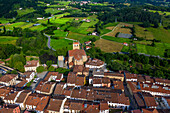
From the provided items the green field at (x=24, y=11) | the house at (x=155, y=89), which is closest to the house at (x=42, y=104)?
the house at (x=155, y=89)

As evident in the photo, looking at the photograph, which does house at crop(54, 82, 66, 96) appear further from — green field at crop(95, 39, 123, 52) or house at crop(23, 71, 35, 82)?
green field at crop(95, 39, 123, 52)

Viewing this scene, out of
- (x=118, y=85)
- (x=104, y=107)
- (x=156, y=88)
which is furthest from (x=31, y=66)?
(x=156, y=88)

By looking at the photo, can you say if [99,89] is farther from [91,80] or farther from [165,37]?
[165,37]

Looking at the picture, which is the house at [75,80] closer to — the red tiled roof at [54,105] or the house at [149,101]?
the red tiled roof at [54,105]

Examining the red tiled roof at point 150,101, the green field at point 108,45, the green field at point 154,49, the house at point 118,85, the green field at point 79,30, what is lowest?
the green field at point 108,45

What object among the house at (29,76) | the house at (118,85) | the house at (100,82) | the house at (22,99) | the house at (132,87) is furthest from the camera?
the house at (29,76)

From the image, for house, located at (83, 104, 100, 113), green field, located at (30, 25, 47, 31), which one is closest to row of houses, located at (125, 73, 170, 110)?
house, located at (83, 104, 100, 113)

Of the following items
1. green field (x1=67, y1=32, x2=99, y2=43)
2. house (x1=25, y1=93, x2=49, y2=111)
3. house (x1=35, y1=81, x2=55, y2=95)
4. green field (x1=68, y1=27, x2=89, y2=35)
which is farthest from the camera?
green field (x1=68, y1=27, x2=89, y2=35)
